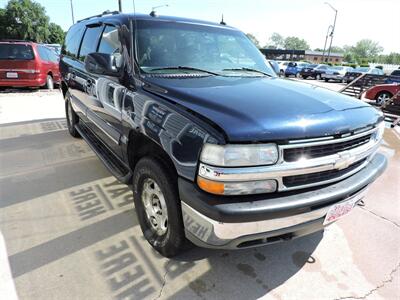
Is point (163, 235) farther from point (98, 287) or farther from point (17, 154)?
point (17, 154)

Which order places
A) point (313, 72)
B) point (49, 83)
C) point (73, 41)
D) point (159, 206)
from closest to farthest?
point (159, 206)
point (73, 41)
point (49, 83)
point (313, 72)

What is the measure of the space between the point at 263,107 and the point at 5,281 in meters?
2.26

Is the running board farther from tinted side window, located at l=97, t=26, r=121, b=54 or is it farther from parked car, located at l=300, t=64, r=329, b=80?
parked car, located at l=300, t=64, r=329, b=80

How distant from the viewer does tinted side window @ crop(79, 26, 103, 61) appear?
3927 mm

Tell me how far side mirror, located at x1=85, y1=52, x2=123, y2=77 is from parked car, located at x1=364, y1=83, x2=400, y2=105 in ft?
36.4

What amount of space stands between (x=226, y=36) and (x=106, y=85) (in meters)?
1.49

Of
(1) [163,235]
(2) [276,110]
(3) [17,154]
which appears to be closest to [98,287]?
(1) [163,235]

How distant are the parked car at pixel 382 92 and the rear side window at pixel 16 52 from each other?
12201mm

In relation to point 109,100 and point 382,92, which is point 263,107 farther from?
point 382,92

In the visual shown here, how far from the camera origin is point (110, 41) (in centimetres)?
339

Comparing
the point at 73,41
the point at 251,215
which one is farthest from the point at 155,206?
the point at 73,41

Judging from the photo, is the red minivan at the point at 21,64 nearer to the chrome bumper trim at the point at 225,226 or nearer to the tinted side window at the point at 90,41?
the tinted side window at the point at 90,41

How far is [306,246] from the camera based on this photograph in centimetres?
294

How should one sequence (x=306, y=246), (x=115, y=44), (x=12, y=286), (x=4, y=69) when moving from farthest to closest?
(x=4, y=69), (x=115, y=44), (x=306, y=246), (x=12, y=286)
